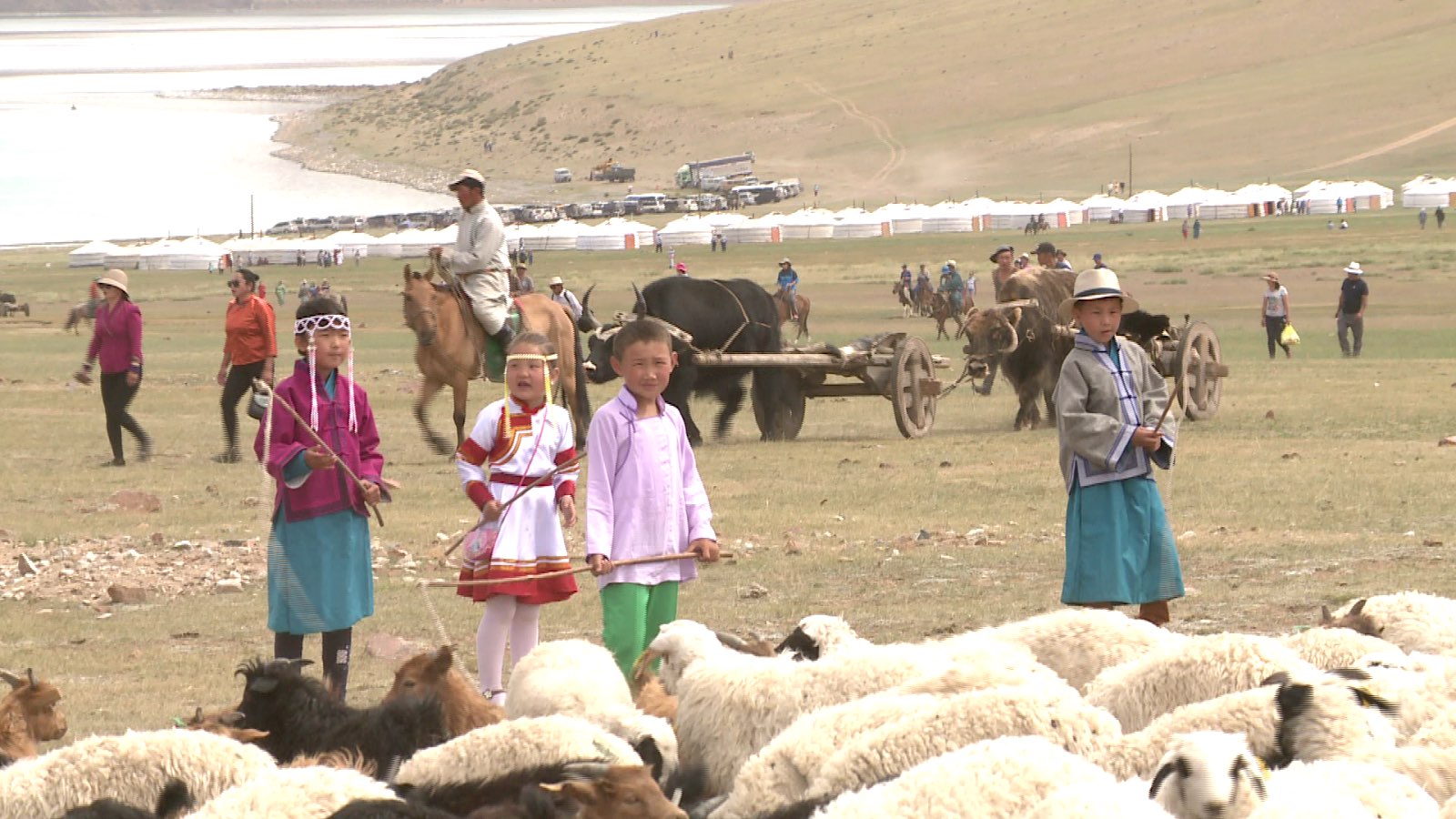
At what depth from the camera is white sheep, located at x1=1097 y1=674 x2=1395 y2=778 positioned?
5.58 metres

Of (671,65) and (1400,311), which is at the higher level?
(671,65)

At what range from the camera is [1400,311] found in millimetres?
36719

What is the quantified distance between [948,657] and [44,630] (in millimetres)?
5484

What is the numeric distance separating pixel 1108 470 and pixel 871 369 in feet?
34.7

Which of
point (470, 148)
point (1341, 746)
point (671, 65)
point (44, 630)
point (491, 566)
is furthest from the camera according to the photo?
point (671, 65)

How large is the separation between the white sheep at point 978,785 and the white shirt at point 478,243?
516 inches

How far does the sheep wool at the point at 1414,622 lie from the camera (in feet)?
23.8

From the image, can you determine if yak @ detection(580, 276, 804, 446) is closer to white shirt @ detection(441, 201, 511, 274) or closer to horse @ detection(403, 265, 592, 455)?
horse @ detection(403, 265, 592, 455)

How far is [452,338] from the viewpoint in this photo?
58.2 ft

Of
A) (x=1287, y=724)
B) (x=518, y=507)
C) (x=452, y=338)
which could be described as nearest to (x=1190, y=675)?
(x=1287, y=724)

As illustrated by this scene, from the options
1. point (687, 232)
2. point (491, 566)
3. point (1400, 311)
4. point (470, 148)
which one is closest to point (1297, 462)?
point (491, 566)

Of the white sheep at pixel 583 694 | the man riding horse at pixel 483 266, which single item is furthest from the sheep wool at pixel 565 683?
the man riding horse at pixel 483 266

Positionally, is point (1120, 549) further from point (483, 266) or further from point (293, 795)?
point (483, 266)

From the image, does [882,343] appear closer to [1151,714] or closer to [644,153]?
[1151,714]
